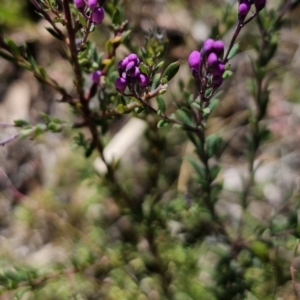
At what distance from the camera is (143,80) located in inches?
52.2

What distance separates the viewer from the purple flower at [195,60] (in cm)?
127

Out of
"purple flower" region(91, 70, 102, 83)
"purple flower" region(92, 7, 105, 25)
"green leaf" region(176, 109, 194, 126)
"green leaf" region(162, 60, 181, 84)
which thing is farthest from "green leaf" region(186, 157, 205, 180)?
"purple flower" region(92, 7, 105, 25)

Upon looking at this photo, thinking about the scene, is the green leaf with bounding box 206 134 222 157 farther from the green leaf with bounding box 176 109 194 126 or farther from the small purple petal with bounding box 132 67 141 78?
the small purple petal with bounding box 132 67 141 78

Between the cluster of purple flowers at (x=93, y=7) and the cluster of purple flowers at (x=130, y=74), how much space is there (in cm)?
18

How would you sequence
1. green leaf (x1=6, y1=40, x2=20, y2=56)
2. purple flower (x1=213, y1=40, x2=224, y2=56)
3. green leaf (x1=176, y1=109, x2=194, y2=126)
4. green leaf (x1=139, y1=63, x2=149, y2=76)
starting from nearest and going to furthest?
purple flower (x1=213, y1=40, x2=224, y2=56), green leaf (x1=139, y1=63, x2=149, y2=76), green leaf (x1=6, y1=40, x2=20, y2=56), green leaf (x1=176, y1=109, x2=194, y2=126)

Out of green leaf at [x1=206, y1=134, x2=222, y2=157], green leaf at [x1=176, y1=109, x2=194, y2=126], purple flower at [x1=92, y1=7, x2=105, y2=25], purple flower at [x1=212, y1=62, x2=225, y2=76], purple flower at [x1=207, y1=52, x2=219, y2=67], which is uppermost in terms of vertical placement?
purple flower at [x1=92, y1=7, x2=105, y2=25]

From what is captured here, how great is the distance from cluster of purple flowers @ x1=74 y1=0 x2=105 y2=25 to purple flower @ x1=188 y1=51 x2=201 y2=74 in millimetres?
313

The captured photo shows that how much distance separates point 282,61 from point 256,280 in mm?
2047

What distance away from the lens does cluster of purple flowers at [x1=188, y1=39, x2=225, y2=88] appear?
3.99 ft

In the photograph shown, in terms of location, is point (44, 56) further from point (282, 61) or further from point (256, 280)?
point (256, 280)

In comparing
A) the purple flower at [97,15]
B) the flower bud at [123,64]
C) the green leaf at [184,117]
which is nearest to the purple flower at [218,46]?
the flower bud at [123,64]

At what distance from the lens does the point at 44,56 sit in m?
4.25

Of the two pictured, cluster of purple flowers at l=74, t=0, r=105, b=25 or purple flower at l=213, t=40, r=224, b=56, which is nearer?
purple flower at l=213, t=40, r=224, b=56

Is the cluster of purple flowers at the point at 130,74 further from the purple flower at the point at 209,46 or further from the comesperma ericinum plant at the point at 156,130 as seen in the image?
the purple flower at the point at 209,46
